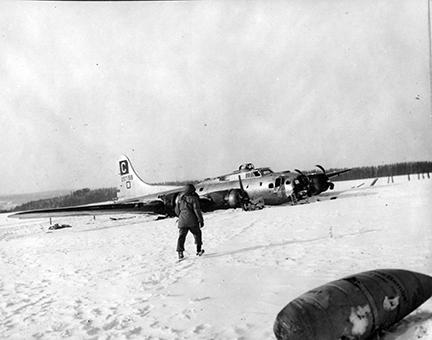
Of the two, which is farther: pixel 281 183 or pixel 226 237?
pixel 281 183

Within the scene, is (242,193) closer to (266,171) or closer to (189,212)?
(266,171)

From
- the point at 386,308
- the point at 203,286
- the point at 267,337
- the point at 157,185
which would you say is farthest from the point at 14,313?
the point at 157,185

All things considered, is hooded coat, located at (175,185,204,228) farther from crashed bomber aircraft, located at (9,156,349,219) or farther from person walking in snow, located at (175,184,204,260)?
crashed bomber aircraft, located at (9,156,349,219)

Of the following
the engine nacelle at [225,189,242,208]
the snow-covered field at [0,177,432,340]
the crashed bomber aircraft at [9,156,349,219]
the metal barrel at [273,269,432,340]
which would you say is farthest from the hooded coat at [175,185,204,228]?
the engine nacelle at [225,189,242,208]

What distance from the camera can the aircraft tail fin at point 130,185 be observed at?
24625mm

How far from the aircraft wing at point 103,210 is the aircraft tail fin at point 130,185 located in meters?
4.17

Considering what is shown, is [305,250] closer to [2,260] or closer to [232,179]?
[2,260]

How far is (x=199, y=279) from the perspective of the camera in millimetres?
6730

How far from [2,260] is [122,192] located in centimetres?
1489

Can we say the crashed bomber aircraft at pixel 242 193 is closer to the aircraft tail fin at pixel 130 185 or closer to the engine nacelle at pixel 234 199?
the engine nacelle at pixel 234 199

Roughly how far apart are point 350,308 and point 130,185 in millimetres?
23120

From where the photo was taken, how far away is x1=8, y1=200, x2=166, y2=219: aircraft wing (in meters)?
15.7

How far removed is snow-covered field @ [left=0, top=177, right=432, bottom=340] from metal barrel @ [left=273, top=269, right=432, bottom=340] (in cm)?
30

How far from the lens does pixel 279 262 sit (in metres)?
7.48
